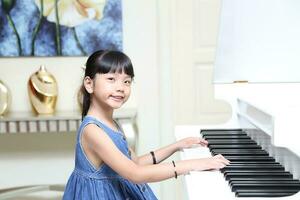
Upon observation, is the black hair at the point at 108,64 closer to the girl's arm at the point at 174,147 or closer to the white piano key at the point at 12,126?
the girl's arm at the point at 174,147

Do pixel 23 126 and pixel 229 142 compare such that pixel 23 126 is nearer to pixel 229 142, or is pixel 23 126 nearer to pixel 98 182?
pixel 98 182

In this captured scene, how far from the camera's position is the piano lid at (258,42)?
187 centimetres

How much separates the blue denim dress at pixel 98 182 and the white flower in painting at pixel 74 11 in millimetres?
1546

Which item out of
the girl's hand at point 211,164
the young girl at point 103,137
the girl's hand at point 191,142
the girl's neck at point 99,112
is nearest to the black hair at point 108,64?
the young girl at point 103,137

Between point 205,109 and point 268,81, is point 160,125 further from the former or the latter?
point 268,81

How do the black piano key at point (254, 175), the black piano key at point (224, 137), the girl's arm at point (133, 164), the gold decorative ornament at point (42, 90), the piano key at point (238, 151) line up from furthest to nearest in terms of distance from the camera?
the gold decorative ornament at point (42, 90) < the black piano key at point (224, 137) < the piano key at point (238, 151) < the girl's arm at point (133, 164) < the black piano key at point (254, 175)

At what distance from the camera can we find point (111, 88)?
1466 millimetres

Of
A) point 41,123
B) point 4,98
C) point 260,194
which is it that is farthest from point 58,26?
point 260,194

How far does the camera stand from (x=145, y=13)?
298cm

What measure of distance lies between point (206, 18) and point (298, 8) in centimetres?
130

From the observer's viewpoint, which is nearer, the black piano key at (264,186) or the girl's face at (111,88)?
the black piano key at (264,186)

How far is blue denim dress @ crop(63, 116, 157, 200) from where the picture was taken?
59.2 inches

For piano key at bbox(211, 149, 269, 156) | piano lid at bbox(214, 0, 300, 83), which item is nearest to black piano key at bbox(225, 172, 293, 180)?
piano key at bbox(211, 149, 269, 156)

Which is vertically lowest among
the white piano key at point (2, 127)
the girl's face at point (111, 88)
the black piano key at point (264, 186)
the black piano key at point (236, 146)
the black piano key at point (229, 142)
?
the white piano key at point (2, 127)
